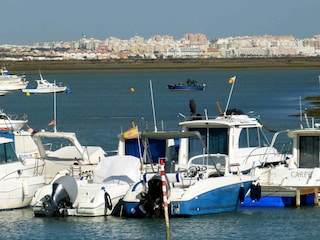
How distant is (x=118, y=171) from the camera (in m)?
27.0

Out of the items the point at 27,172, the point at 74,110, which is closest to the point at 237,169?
the point at 27,172

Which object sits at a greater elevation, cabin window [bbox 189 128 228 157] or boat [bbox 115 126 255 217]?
cabin window [bbox 189 128 228 157]

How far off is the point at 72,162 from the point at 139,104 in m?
57.1

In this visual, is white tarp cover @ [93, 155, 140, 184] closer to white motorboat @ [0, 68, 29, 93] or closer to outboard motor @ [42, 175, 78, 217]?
outboard motor @ [42, 175, 78, 217]

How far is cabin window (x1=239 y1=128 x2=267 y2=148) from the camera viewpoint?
29406 millimetres

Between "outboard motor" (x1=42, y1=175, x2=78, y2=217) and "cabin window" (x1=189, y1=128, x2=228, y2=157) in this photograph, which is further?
"cabin window" (x1=189, y1=128, x2=228, y2=157)

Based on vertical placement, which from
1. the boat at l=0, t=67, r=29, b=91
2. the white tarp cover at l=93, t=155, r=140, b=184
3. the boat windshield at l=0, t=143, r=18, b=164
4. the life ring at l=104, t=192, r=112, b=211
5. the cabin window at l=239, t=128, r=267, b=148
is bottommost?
the life ring at l=104, t=192, r=112, b=211

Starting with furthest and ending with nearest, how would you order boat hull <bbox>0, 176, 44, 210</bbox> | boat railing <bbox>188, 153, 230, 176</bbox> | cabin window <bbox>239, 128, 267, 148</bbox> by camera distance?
1. cabin window <bbox>239, 128, 267, 148</bbox>
2. boat hull <bbox>0, 176, 44, 210</bbox>
3. boat railing <bbox>188, 153, 230, 176</bbox>

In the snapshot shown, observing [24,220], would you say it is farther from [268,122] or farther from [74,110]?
[74,110]

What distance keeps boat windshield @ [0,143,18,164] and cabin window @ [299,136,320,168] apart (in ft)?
24.5

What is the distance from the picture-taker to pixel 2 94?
109688mm

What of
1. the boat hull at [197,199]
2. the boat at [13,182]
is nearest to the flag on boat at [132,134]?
the boat at [13,182]

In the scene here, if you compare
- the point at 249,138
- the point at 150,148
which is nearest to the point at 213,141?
the point at 249,138

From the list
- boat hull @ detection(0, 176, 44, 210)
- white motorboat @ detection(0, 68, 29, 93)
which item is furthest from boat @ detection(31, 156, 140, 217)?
white motorboat @ detection(0, 68, 29, 93)
